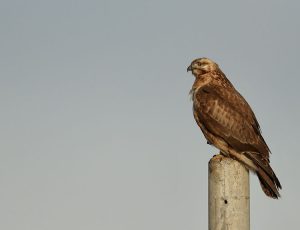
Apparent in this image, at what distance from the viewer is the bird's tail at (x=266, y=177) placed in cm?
901

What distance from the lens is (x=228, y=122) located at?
10719 millimetres

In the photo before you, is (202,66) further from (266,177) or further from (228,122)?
(266,177)

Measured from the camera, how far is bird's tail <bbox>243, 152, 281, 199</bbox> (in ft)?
29.6

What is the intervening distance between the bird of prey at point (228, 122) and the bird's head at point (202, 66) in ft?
1.41

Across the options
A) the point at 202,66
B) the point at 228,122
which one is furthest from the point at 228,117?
the point at 202,66

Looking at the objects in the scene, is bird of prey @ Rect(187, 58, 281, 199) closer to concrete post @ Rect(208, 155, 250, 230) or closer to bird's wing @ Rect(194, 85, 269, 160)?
bird's wing @ Rect(194, 85, 269, 160)

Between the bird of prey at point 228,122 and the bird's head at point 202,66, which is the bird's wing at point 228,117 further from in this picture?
the bird's head at point 202,66

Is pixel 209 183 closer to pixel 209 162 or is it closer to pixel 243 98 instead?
pixel 209 162

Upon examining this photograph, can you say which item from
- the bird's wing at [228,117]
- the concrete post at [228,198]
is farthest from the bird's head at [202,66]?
the concrete post at [228,198]

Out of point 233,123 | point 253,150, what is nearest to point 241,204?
point 253,150

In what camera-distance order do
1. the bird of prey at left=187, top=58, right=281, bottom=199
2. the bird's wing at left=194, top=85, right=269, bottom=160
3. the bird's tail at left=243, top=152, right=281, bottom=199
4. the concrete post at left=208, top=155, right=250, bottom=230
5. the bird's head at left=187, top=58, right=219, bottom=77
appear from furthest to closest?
1. the bird's head at left=187, top=58, right=219, bottom=77
2. the bird's wing at left=194, top=85, right=269, bottom=160
3. the bird of prey at left=187, top=58, right=281, bottom=199
4. the bird's tail at left=243, top=152, right=281, bottom=199
5. the concrete post at left=208, top=155, right=250, bottom=230

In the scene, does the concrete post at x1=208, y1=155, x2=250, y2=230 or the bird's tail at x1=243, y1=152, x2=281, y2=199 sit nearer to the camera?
the concrete post at x1=208, y1=155, x2=250, y2=230

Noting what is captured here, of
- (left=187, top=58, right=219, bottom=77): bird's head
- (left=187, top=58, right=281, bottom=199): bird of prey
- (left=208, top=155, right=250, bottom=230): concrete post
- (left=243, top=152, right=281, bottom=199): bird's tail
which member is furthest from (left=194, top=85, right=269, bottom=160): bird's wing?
→ (left=208, top=155, right=250, bottom=230): concrete post

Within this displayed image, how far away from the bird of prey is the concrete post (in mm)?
2547
